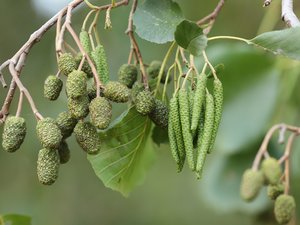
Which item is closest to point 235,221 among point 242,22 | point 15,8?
point 242,22

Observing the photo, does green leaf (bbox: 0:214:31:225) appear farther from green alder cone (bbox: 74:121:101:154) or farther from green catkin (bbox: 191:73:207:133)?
green catkin (bbox: 191:73:207:133)

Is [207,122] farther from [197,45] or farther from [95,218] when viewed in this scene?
[95,218]

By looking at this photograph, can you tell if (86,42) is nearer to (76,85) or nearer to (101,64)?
(101,64)

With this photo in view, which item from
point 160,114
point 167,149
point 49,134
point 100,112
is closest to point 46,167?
point 49,134

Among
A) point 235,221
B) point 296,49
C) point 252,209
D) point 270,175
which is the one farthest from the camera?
point 235,221

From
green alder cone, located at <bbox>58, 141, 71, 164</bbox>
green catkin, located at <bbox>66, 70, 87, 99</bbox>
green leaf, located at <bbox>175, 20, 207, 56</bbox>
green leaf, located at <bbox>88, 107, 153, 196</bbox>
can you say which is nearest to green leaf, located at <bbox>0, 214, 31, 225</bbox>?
green leaf, located at <bbox>88, 107, 153, 196</bbox>

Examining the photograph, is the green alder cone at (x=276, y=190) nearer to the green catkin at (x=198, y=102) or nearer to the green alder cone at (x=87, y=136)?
the green catkin at (x=198, y=102)
